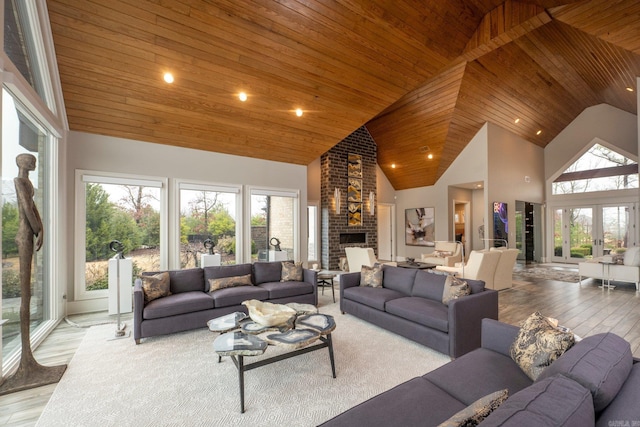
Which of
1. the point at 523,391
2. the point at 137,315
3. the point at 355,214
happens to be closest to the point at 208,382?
the point at 137,315

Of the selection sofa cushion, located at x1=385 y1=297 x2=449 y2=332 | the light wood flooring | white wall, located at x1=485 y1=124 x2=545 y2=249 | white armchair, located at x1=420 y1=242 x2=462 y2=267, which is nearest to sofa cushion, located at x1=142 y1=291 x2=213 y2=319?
the light wood flooring

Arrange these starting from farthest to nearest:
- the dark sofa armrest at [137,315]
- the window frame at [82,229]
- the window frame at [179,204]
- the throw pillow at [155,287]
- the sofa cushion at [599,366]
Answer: the window frame at [179,204] < the window frame at [82,229] < the throw pillow at [155,287] < the dark sofa armrest at [137,315] < the sofa cushion at [599,366]

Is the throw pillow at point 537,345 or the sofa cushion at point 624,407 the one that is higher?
the sofa cushion at point 624,407

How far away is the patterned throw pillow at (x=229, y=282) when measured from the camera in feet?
13.2

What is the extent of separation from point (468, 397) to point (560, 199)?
11488 millimetres

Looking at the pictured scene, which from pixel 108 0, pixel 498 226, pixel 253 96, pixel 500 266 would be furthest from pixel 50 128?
pixel 498 226

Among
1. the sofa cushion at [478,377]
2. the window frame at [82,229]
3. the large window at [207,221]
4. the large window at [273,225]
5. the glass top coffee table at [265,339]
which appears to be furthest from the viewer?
the large window at [273,225]

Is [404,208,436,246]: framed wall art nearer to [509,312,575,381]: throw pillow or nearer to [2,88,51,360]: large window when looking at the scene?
[509,312,575,381]: throw pillow

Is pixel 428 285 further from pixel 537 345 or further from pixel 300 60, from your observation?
pixel 300 60

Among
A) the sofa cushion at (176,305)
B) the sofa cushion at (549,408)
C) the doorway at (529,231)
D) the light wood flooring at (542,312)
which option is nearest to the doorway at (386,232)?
the doorway at (529,231)

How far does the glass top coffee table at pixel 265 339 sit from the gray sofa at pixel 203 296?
88 cm

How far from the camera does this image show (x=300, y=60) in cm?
430

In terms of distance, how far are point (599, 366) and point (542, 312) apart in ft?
13.4

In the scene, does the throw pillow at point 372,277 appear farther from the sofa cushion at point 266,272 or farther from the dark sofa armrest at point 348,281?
the sofa cushion at point 266,272
